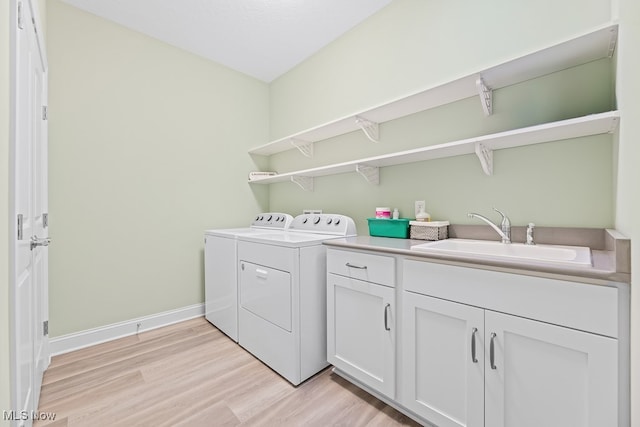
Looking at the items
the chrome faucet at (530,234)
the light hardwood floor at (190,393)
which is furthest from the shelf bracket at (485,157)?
the light hardwood floor at (190,393)

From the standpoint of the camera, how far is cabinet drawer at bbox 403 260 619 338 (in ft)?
2.74

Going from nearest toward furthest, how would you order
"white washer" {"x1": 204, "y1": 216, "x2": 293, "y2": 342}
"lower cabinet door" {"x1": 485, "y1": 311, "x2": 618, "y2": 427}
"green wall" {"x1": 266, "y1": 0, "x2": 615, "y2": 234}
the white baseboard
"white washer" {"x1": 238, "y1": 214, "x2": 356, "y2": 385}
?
1. "lower cabinet door" {"x1": 485, "y1": 311, "x2": 618, "y2": 427}
2. "green wall" {"x1": 266, "y1": 0, "x2": 615, "y2": 234}
3. "white washer" {"x1": 238, "y1": 214, "x2": 356, "y2": 385}
4. the white baseboard
5. "white washer" {"x1": 204, "y1": 216, "x2": 293, "y2": 342}

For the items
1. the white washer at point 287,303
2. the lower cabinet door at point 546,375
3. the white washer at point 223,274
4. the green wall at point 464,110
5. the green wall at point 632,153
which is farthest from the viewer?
the white washer at point 223,274

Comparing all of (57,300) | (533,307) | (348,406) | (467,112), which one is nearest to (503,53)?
(467,112)

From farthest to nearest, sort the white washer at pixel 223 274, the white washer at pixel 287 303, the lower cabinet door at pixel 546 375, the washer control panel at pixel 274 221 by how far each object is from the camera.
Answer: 1. the washer control panel at pixel 274 221
2. the white washer at pixel 223 274
3. the white washer at pixel 287 303
4. the lower cabinet door at pixel 546 375

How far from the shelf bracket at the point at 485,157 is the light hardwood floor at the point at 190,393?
1.38m

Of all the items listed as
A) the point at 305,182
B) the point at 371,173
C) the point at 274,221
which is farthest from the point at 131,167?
the point at 371,173

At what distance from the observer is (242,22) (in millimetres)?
2258

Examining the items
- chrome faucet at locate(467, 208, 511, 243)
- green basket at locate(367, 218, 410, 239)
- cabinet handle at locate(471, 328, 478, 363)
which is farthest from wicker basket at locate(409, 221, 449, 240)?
cabinet handle at locate(471, 328, 478, 363)

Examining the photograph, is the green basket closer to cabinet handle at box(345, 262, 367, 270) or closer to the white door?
cabinet handle at box(345, 262, 367, 270)

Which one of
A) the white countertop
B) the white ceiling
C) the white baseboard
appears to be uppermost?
the white ceiling

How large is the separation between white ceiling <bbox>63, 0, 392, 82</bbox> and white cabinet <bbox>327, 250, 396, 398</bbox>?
6.20 feet

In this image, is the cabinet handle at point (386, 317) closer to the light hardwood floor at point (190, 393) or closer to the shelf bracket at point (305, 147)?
the light hardwood floor at point (190, 393)

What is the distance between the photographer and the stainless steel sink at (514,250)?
109 cm
